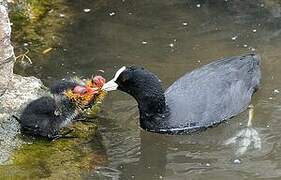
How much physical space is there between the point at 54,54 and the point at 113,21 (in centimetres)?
115

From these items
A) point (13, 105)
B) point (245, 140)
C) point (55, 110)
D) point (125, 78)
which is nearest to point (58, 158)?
point (55, 110)

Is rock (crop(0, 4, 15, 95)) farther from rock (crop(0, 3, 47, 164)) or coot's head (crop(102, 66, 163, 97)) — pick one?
coot's head (crop(102, 66, 163, 97))

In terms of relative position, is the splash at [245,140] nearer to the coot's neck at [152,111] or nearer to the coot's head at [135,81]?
the coot's neck at [152,111]

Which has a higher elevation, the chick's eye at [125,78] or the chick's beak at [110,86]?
the chick's eye at [125,78]

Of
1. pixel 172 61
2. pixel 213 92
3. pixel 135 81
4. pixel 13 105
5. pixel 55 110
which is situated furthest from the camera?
pixel 172 61

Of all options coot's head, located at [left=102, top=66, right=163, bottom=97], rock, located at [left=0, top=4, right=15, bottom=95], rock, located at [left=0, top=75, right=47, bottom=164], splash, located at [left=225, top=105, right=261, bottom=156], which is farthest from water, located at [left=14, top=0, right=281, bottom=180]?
rock, located at [left=0, top=4, right=15, bottom=95]

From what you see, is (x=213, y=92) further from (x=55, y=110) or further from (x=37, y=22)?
(x=37, y=22)

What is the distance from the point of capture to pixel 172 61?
8.76m

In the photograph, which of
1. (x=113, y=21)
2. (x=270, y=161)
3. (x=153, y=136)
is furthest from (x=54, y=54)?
(x=270, y=161)

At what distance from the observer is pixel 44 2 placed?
9984 millimetres

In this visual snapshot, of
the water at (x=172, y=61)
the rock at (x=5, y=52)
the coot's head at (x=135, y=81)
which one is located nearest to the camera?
the rock at (x=5, y=52)

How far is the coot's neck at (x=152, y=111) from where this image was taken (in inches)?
294

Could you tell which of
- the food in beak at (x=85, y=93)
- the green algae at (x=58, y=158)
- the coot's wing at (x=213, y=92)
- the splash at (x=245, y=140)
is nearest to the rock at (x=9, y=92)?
the green algae at (x=58, y=158)

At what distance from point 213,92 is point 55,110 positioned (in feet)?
5.75
